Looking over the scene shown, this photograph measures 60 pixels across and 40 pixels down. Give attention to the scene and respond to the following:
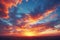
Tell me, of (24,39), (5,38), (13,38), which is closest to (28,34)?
(24,39)

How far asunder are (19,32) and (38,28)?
0.42 meters

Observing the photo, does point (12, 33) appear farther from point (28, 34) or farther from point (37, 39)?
point (37, 39)

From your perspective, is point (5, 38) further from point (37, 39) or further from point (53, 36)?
point (53, 36)

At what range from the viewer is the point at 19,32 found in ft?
8.75

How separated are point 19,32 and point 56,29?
0.80m

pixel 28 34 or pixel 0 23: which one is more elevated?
pixel 0 23

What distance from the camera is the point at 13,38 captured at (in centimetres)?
271

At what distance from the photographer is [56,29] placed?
2.64 metres

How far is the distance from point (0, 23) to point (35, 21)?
0.77 meters

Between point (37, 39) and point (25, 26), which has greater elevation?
point (25, 26)

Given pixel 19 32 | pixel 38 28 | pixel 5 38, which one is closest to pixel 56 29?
pixel 38 28

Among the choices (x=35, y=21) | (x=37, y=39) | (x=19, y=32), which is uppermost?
(x=35, y=21)

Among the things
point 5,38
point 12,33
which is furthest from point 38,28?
point 5,38

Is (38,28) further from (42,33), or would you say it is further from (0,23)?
(0,23)
